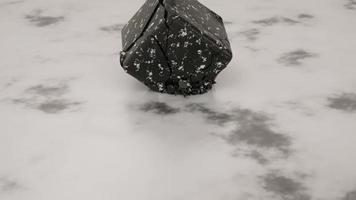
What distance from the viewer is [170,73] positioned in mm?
1157

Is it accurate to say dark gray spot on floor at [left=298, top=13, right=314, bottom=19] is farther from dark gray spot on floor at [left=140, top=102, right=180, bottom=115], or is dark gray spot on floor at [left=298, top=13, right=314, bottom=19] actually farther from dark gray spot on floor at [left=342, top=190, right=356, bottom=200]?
dark gray spot on floor at [left=342, top=190, right=356, bottom=200]

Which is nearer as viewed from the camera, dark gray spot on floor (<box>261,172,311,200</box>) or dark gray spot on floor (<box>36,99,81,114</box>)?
dark gray spot on floor (<box>261,172,311,200</box>)

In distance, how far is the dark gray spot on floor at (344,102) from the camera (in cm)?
114

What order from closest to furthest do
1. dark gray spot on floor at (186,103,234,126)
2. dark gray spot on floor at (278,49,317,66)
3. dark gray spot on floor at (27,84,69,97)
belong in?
dark gray spot on floor at (186,103,234,126), dark gray spot on floor at (27,84,69,97), dark gray spot on floor at (278,49,317,66)

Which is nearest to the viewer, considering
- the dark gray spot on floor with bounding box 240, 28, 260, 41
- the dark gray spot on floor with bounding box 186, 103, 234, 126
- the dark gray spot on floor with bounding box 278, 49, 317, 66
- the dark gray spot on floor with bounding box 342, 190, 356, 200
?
the dark gray spot on floor with bounding box 342, 190, 356, 200

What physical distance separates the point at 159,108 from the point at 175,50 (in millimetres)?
130

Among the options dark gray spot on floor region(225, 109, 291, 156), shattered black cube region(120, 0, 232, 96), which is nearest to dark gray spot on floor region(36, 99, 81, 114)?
shattered black cube region(120, 0, 232, 96)

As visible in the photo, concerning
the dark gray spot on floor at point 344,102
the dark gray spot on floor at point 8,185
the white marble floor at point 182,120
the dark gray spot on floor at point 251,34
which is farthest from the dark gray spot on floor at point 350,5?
the dark gray spot on floor at point 8,185

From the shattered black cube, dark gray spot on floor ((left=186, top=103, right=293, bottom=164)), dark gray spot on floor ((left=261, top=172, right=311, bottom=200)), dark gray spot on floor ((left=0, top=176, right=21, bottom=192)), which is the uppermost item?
the shattered black cube

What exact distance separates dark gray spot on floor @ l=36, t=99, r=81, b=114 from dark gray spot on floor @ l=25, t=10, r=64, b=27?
48 cm

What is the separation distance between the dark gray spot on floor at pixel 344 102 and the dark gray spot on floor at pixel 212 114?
23 cm

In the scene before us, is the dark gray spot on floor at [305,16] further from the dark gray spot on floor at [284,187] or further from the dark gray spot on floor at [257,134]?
the dark gray spot on floor at [284,187]

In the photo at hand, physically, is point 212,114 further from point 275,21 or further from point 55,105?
point 275,21

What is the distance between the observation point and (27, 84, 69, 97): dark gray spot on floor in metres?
1.23
